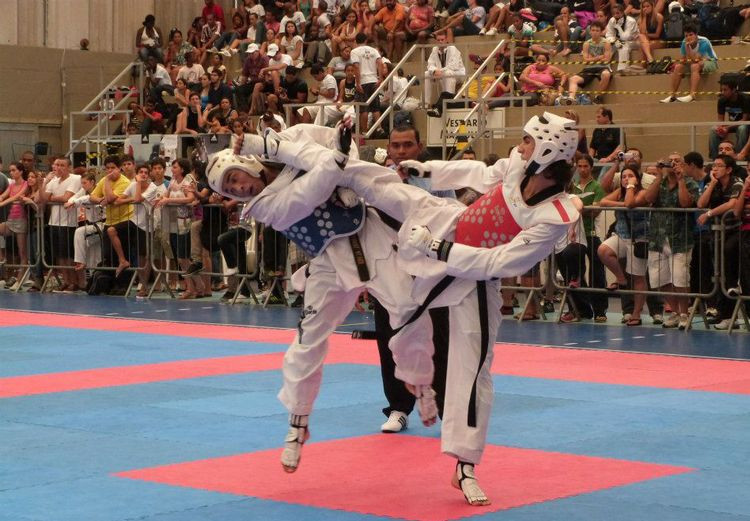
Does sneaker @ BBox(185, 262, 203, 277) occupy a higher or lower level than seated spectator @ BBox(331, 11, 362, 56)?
lower

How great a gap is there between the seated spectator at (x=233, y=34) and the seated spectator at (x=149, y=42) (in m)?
1.30

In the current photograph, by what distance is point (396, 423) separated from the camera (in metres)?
8.23

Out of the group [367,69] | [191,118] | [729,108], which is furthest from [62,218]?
[729,108]

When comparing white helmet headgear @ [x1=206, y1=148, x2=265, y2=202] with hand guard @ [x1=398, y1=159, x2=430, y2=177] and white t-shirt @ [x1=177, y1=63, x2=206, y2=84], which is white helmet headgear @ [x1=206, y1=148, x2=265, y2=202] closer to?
hand guard @ [x1=398, y1=159, x2=430, y2=177]

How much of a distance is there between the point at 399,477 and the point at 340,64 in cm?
1770

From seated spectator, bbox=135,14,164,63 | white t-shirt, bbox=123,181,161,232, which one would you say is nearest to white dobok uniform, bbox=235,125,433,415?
white t-shirt, bbox=123,181,161,232

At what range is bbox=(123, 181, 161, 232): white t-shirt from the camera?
18.4m

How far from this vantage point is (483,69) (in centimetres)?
2181

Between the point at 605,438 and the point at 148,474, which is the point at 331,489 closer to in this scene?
the point at 148,474

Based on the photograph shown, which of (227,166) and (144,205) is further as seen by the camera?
(144,205)

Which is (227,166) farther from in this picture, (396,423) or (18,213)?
(18,213)

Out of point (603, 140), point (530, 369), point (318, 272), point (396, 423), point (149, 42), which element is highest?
point (149, 42)

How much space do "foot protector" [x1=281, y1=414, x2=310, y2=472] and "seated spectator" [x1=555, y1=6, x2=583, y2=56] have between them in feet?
54.4

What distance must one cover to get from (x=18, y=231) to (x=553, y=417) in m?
13.6
